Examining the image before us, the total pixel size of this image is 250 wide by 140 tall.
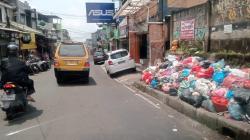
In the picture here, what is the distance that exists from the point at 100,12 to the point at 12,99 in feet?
121

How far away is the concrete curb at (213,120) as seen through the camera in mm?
6043

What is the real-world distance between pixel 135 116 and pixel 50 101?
4.01 meters

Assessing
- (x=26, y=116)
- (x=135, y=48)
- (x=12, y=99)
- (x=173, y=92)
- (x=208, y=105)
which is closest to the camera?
(x=208, y=105)

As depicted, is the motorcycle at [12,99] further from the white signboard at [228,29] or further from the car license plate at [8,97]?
the white signboard at [228,29]

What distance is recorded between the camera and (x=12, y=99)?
7.99m

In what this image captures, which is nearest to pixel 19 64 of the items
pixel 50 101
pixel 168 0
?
pixel 50 101

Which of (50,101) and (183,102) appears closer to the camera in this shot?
(183,102)

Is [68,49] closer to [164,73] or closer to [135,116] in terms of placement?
[164,73]

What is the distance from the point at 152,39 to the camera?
68.3 ft

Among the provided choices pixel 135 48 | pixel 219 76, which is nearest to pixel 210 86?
pixel 219 76

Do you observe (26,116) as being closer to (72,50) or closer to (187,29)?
(72,50)

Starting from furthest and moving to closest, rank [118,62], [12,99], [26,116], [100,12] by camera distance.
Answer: [100,12]
[118,62]
[26,116]
[12,99]

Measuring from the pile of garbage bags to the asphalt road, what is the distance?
60 centimetres

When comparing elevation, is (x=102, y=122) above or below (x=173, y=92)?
below
